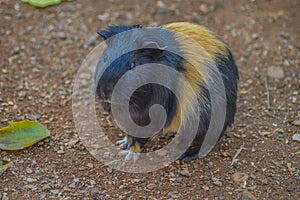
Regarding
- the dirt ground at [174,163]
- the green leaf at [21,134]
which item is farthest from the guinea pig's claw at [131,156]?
the green leaf at [21,134]

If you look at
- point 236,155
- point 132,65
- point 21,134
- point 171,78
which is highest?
point 132,65

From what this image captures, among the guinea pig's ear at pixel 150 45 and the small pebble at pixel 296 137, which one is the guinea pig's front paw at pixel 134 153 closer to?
the guinea pig's ear at pixel 150 45

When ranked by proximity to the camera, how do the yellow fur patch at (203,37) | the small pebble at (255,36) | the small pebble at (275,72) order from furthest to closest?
the small pebble at (255,36), the small pebble at (275,72), the yellow fur patch at (203,37)

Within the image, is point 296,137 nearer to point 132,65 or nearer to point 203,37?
point 203,37

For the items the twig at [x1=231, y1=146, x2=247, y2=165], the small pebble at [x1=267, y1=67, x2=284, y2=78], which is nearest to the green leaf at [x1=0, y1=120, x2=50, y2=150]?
the twig at [x1=231, y1=146, x2=247, y2=165]

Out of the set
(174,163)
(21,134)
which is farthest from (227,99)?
(21,134)

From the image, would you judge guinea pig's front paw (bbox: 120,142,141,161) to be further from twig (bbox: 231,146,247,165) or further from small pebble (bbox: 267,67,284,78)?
small pebble (bbox: 267,67,284,78)

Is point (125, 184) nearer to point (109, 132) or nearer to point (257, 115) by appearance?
point (109, 132)
